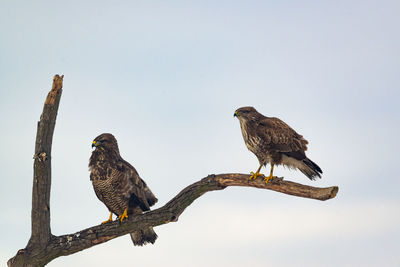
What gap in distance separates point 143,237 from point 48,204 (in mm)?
2401

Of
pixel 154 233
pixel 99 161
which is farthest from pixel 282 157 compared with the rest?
pixel 99 161

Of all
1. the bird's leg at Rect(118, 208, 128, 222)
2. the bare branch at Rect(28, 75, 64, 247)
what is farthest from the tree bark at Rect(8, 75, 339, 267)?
the bird's leg at Rect(118, 208, 128, 222)

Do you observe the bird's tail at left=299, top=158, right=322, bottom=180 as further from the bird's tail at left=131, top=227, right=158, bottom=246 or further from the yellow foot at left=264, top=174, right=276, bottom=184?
the bird's tail at left=131, top=227, right=158, bottom=246

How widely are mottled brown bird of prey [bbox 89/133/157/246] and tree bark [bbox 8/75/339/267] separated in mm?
462

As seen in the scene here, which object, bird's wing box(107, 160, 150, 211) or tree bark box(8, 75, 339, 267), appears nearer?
tree bark box(8, 75, 339, 267)

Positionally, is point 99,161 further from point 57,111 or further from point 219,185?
point 219,185

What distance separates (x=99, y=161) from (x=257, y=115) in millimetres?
3753

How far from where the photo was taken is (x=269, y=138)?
9.85 meters

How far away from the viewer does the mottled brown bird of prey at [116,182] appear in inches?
A: 390

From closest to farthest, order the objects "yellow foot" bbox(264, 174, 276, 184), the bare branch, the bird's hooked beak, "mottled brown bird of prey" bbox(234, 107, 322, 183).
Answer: the bare branch, "yellow foot" bbox(264, 174, 276, 184), "mottled brown bird of prey" bbox(234, 107, 322, 183), the bird's hooked beak

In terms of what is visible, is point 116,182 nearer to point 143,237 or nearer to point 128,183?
point 128,183

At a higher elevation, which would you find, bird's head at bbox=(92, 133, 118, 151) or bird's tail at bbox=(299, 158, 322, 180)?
bird's head at bbox=(92, 133, 118, 151)

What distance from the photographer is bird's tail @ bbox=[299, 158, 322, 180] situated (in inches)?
400

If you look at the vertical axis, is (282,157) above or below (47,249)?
above
